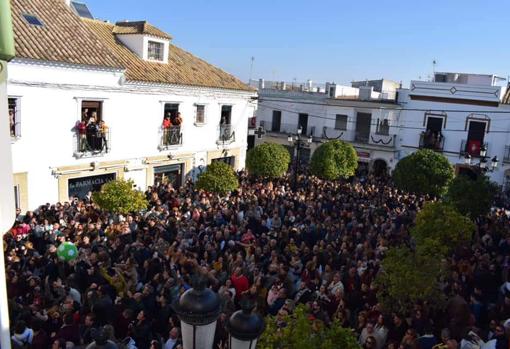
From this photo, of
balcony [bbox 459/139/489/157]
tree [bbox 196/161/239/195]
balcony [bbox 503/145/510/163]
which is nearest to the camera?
tree [bbox 196/161/239/195]

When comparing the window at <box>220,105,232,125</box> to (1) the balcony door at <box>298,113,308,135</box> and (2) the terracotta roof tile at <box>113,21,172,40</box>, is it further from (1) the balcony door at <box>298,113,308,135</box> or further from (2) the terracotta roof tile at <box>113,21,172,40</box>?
(1) the balcony door at <box>298,113,308,135</box>

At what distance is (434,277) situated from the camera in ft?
27.0

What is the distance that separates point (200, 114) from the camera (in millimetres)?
21688

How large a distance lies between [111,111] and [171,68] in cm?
454

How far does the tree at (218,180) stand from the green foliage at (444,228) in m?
6.89

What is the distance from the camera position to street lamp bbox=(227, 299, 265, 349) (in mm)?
3396

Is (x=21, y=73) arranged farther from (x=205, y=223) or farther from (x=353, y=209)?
(x=353, y=209)

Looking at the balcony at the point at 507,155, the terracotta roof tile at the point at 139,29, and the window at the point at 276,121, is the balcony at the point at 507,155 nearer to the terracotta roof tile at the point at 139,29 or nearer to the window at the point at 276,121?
the window at the point at 276,121

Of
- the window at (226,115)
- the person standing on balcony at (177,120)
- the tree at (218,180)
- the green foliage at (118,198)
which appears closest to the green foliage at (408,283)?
the green foliage at (118,198)

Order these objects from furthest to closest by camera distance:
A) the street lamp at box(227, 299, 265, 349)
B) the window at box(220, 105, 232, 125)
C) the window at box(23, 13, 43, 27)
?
the window at box(220, 105, 232, 125)
the window at box(23, 13, 43, 27)
the street lamp at box(227, 299, 265, 349)

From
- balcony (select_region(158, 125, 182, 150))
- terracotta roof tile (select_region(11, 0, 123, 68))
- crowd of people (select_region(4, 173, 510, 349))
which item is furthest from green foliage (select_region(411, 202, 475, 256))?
terracotta roof tile (select_region(11, 0, 123, 68))

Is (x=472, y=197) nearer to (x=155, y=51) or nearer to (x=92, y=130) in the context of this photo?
(x=92, y=130)

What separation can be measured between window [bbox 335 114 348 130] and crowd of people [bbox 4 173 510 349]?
13994 mm

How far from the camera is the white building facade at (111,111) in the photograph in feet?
48.4
